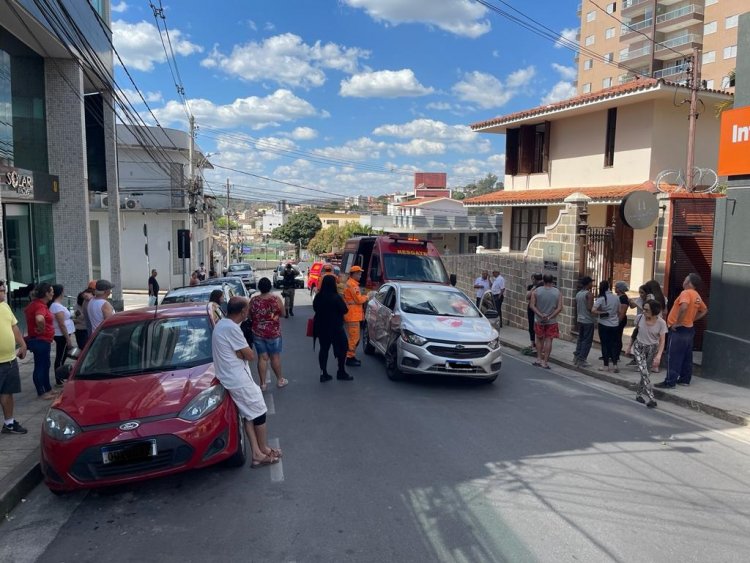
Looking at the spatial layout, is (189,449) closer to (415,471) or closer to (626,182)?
(415,471)

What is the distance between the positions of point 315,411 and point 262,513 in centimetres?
280

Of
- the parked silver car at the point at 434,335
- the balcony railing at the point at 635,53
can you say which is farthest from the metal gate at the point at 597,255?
the balcony railing at the point at 635,53

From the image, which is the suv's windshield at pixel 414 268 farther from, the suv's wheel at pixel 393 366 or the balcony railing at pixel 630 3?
the balcony railing at pixel 630 3

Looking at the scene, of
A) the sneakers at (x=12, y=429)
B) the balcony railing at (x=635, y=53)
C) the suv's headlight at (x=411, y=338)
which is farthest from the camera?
the balcony railing at (x=635, y=53)

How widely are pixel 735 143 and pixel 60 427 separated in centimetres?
979

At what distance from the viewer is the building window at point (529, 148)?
21.3 meters

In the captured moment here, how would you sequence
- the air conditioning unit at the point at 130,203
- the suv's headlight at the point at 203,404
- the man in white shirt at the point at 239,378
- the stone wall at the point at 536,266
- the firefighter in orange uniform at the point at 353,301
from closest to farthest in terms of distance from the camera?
the suv's headlight at the point at 203,404 → the man in white shirt at the point at 239,378 → the firefighter in orange uniform at the point at 353,301 → the stone wall at the point at 536,266 → the air conditioning unit at the point at 130,203

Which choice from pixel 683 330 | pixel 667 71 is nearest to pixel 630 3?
pixel 667 71

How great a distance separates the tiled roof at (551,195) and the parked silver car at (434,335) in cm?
775

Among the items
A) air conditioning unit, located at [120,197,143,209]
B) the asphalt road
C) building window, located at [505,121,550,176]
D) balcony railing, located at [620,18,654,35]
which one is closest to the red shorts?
the asphalt road

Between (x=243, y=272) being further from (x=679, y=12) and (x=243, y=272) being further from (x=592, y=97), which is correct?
(x=679, y=12)

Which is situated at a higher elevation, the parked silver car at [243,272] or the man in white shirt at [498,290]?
the man in white shirt at [498,290]

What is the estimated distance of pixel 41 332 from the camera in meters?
7.57

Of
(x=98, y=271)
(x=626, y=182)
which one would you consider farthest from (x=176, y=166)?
(x=626, y=182)
